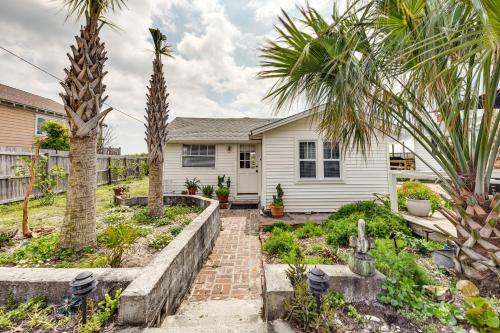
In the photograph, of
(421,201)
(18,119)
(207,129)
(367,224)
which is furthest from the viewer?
(18,119)

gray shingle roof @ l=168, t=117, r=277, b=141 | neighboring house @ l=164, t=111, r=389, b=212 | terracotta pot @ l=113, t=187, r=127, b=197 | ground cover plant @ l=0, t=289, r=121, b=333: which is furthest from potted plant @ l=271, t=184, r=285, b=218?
terracotta pot @ l=113, t=187, r=127, b=197

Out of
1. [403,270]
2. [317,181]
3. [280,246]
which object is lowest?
[280,246]

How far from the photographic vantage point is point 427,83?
88.4 inches

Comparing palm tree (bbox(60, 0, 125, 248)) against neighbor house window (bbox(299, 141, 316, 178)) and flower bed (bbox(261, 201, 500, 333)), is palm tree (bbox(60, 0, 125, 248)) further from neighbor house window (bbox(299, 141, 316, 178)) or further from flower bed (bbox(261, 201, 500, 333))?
neighbor house window (bbox(299, 141, 316, 178))

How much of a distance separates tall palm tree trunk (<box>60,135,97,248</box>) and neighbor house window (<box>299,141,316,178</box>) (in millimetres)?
6080

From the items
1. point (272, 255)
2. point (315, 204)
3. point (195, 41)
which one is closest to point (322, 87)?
point (272, 255)

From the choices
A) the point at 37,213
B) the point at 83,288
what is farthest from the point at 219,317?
the point at 37,213

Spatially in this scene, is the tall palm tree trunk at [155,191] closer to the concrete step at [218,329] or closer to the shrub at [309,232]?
the shrub at [309,232]

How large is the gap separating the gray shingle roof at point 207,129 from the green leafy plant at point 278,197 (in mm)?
2605

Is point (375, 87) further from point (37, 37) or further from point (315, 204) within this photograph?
point (37, 37)

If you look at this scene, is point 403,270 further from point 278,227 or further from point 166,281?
point 278,227

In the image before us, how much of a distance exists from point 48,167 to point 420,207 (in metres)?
13.5

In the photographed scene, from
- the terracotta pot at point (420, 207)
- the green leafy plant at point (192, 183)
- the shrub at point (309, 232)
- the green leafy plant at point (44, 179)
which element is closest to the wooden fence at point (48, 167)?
the green leafy plant at point (44, 179)

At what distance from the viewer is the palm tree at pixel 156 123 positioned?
5629 mm
